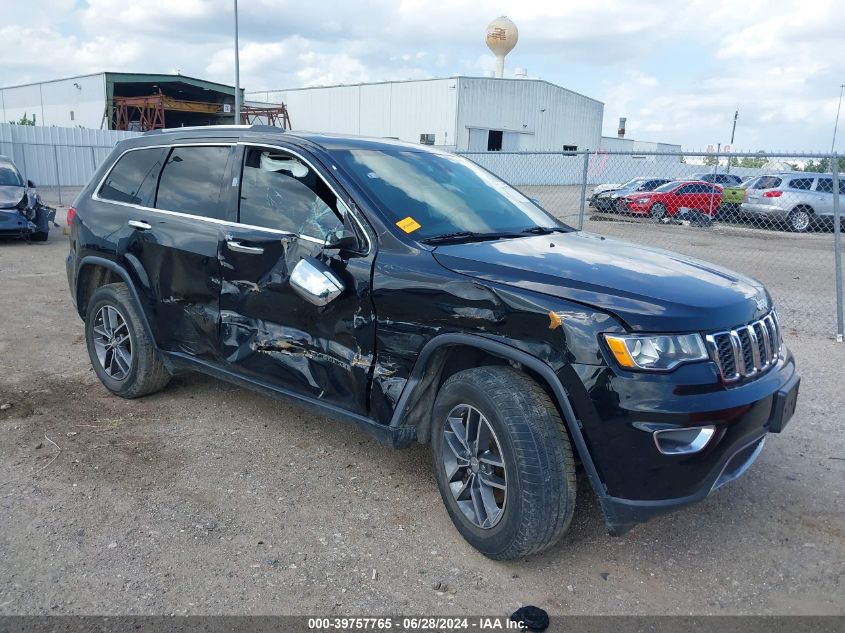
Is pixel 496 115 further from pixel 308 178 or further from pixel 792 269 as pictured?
pixel 308 178

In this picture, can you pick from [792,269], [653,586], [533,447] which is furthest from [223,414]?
[792,269]

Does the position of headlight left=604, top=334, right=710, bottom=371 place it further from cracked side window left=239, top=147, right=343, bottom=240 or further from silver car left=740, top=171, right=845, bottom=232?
silver car left=740, top=171, right=845, bottom=232

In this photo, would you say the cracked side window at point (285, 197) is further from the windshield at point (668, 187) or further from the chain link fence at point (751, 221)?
the windshield at point (668, 187)

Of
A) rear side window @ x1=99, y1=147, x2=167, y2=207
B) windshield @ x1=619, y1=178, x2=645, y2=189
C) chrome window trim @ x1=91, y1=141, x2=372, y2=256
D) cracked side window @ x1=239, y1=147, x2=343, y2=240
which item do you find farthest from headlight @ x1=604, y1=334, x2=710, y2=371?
windshield @ x1=619, y1=178, x2=645, y2=189

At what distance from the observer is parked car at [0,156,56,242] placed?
40.4 feet

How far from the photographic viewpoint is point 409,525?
3.43m

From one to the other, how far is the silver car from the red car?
1.34m

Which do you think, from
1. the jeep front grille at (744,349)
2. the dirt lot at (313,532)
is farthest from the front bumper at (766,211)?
the jeep front grille at (744,349)

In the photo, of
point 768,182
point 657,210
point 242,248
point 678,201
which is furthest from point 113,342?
point 768,182

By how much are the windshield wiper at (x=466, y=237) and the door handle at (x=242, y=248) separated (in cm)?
99

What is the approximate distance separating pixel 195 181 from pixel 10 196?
33.4 ft

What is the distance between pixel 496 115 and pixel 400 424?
36.7 m

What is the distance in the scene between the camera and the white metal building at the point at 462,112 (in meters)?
36.6

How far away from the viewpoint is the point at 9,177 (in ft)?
42.2
